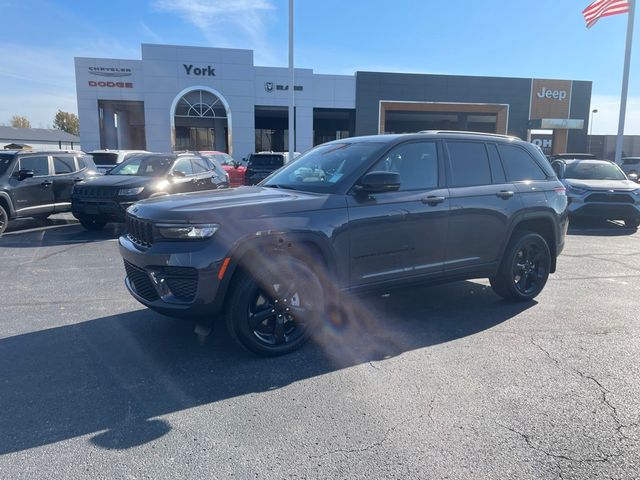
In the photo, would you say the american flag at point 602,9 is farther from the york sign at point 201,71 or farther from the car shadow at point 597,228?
the york sign at point 201,71

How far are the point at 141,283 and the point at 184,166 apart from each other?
7735 millimetres

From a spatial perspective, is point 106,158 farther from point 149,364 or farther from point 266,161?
point 149,364

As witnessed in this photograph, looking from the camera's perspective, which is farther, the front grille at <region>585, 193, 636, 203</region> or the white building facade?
the white building facade

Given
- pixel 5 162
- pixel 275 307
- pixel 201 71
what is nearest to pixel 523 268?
pixel 275 307

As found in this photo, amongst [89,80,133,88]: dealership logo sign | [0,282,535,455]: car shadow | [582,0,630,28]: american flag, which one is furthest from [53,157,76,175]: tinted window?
[89,80,133,88]: dealership logo sign

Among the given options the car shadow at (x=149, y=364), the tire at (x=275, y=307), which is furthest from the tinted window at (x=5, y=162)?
the tire at (x=275, y=307)

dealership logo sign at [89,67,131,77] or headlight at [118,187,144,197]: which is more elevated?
dealership logo sign at [89,67,131,77]

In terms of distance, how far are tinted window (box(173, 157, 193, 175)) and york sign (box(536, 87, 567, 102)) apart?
30.3 meters

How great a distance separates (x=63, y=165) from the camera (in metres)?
11.2

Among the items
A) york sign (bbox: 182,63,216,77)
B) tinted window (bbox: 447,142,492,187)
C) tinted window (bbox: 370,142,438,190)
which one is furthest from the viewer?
york sign (bbox: 182,63,216,77)

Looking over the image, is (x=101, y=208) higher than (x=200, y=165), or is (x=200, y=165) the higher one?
(x=200, y=165)

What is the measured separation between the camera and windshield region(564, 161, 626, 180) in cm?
1258

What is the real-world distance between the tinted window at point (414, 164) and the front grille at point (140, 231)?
7.05 ft

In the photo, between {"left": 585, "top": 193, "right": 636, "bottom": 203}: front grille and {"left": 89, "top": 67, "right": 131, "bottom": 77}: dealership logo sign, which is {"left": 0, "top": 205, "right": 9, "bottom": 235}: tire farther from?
{"left": 89, "top": 67, "right": 131, "bottom": 77}: dealership logo sign
